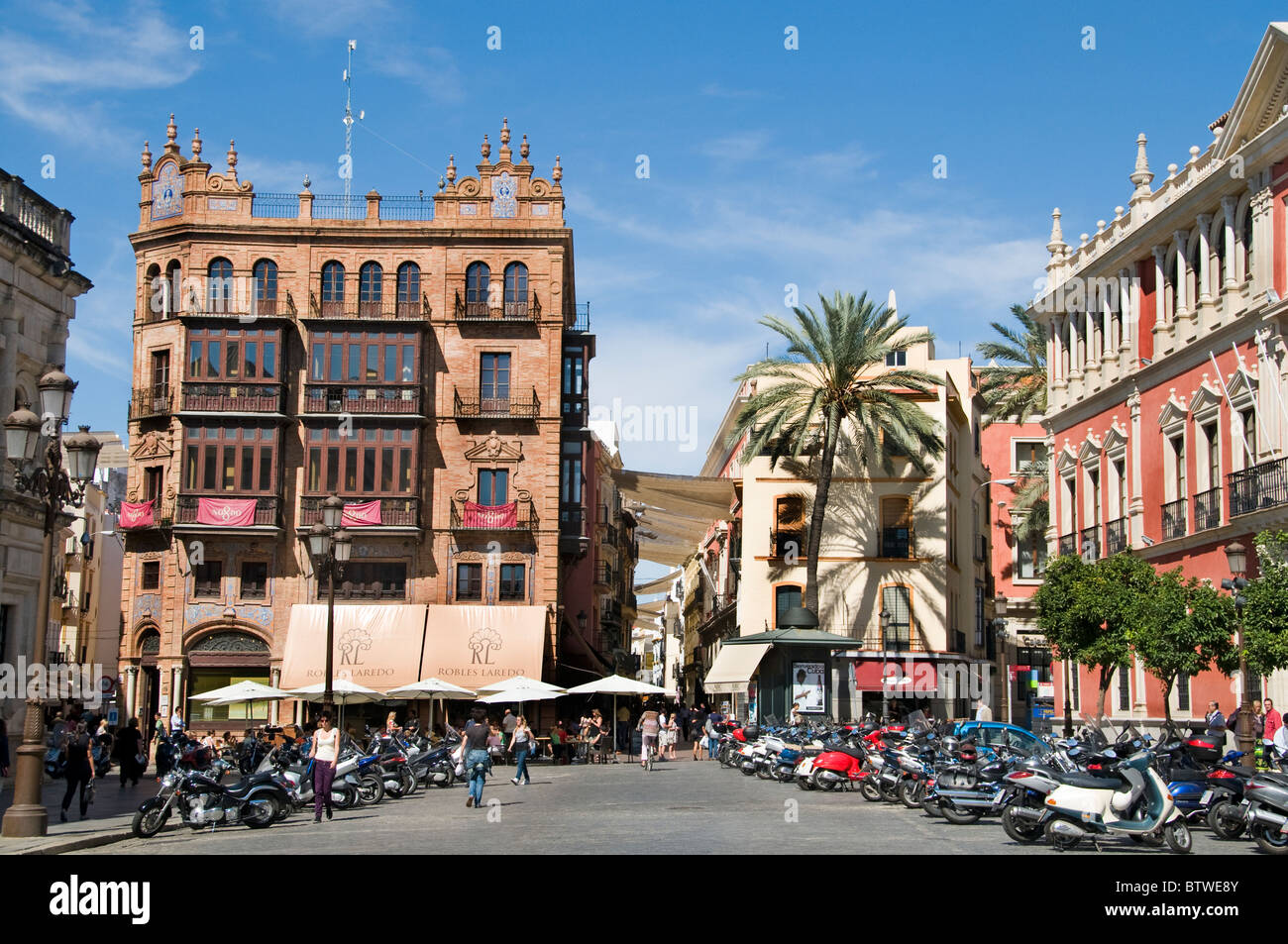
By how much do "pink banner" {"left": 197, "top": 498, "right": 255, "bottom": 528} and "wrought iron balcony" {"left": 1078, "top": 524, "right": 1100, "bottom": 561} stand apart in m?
26.2

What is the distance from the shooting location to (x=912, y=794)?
23750mm

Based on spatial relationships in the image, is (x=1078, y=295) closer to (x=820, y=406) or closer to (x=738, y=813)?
(x=820, y=406)

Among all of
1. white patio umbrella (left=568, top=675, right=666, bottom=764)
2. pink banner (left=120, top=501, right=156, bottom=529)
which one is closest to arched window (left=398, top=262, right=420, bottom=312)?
pink banner (left=120, top=501, right=156, bottom=529)

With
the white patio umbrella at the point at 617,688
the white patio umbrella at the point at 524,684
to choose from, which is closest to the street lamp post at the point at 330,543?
the white patio umbrella at the point at 524,684

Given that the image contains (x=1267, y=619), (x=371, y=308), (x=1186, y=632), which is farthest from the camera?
(x=371, y=308)

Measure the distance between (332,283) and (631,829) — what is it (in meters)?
33.6

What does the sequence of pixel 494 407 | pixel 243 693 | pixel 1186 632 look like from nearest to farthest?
pixel 1186 632 < pixel 243 693 < pixel 494 407

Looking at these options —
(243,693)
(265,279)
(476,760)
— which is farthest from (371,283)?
(476,760)

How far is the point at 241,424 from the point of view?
1902 inches

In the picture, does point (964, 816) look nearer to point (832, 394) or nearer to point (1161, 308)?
point (1161, 308)

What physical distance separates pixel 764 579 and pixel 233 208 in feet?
74.4

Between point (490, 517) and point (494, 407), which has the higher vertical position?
point (494, 407)
